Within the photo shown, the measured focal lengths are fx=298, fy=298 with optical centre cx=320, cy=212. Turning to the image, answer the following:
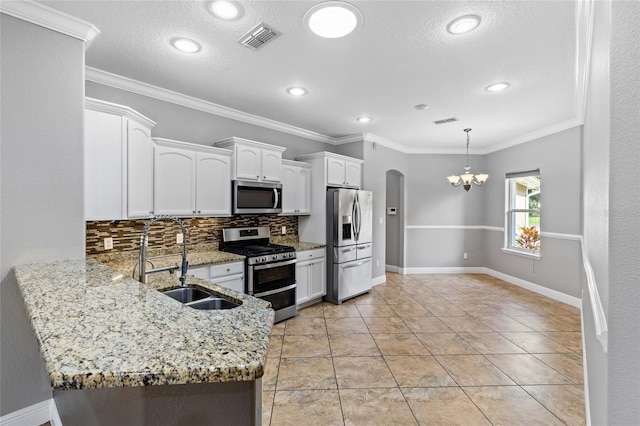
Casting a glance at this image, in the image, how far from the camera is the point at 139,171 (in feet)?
8.86

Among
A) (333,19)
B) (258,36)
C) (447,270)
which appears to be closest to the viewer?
(333,19)

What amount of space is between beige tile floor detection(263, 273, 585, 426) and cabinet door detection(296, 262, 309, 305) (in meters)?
0.20

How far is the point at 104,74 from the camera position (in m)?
2.81

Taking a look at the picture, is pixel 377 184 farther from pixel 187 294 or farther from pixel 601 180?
pixel 601 180

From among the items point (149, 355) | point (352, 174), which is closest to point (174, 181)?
point (149, 355)

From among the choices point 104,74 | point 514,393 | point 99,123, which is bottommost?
point 514,393

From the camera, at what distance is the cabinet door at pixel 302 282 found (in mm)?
4059

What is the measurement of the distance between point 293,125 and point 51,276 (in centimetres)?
358

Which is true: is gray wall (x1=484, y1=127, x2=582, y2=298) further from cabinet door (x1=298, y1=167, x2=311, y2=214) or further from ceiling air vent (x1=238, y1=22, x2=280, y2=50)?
ceiling air vent (x1=238, y1=22, x2=280, y2=50)

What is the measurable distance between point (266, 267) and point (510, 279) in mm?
4748

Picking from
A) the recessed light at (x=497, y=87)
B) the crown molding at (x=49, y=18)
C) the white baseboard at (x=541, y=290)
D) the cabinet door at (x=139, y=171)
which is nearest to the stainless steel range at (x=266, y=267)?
the cabinet door at (x=139, y=171)

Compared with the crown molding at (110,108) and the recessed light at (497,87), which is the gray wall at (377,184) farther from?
the crown molding at (110,108)

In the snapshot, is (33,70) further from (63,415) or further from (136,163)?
(63,415)

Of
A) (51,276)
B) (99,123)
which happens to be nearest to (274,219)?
(99,123)
